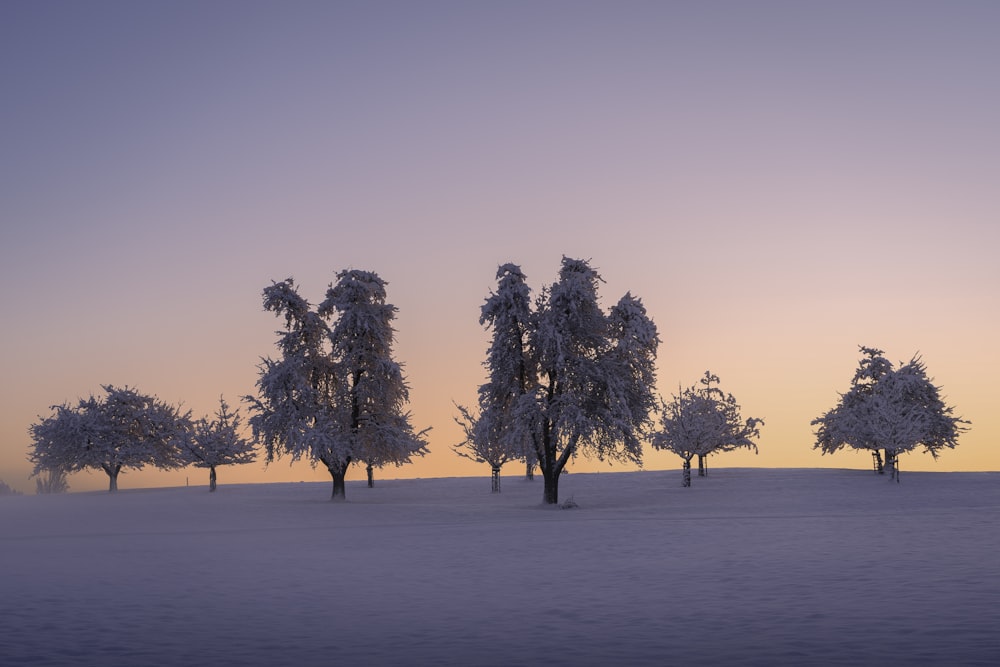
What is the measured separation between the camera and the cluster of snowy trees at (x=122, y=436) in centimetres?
6675

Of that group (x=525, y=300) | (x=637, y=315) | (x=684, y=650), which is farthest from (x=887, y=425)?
(x=684, y=650)

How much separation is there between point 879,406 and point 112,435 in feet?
202

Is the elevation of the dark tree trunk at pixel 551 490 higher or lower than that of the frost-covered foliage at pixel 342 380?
lower

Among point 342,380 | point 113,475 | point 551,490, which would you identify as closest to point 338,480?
point 342,380

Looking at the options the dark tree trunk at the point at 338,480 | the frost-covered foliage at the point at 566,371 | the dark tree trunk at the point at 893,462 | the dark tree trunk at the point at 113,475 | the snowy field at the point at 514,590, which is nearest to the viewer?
the snowy field at the point at 514,590

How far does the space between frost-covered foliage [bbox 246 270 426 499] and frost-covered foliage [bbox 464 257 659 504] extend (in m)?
7.39

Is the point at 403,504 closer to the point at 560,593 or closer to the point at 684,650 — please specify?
the point at 560,593

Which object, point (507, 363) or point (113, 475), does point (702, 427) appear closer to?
point (507, 363)

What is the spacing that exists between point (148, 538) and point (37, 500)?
3754cm

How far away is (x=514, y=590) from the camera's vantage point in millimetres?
16312

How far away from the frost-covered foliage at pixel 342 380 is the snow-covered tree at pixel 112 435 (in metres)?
23.9

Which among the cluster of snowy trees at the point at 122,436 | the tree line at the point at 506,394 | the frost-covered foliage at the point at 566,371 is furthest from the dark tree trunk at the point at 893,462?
the cluster of snowy trees at the point at 122,436

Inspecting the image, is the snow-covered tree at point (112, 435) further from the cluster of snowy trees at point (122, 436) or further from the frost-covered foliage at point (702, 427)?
the frost-covered foliage at point (702, 427)

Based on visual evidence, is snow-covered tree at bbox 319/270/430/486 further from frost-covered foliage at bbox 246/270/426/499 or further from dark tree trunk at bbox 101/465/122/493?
dark tree trunk at bbox 101/465/122/493
